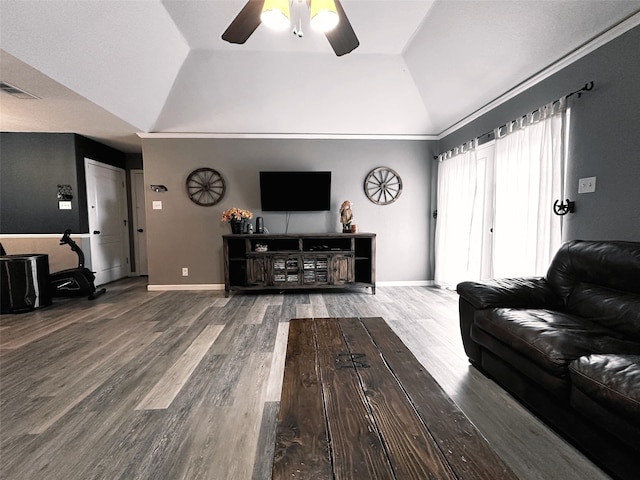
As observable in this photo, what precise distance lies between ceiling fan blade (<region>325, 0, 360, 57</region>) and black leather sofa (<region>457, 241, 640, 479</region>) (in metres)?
2.02

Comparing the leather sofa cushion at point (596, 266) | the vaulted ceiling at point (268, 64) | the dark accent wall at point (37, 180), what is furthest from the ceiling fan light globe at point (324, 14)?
the dark accent wall at point (37, 180)

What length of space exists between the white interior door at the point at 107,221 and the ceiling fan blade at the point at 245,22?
439cm

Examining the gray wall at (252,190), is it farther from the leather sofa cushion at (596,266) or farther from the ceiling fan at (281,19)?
the leather sofa cushion at (596,266)

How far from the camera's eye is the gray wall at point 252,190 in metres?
4.82

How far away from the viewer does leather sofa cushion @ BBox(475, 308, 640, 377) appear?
1473 millimetres

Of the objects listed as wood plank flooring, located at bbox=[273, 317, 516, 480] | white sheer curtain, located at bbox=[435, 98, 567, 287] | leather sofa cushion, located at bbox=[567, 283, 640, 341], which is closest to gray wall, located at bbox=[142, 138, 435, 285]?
white sheer curtain, located at bbox=[435, 98, 567, 287]

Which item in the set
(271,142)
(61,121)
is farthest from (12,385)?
(271,142)

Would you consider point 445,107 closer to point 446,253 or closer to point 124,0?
point 446,253

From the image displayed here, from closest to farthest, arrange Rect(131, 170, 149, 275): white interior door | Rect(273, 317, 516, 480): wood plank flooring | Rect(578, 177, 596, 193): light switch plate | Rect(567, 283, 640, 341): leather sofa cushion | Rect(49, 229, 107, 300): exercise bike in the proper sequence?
Rect(273, 317, 516, 480): wood plank flooring → Rect(567, 283, 640, 341): leather sofa cushion → Rect(578, 177, 596, 193): light switch plate → Rect(49, 229, 107, 300): exercise bike → Rect(131, 170, 149, 275): white interior door

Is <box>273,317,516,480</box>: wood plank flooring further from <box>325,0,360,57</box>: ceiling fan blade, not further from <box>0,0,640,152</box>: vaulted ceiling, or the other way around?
<box>0,0,640,152</box>: vaulted ceiling

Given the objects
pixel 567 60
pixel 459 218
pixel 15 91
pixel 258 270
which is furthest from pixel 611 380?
pixel 15 91

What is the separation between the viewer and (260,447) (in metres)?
1.46

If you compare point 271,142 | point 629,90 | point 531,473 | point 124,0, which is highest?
point 124,0

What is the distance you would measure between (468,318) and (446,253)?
2590 mm
